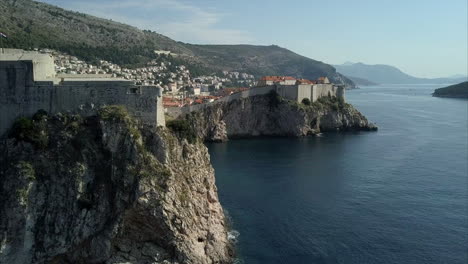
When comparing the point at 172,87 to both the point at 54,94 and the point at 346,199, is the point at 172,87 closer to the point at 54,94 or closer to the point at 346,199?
the point at 346,199

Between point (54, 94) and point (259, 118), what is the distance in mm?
45955

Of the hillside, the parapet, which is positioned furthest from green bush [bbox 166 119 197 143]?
the hillside

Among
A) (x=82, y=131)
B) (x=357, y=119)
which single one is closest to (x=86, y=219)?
(x=82, y=131)

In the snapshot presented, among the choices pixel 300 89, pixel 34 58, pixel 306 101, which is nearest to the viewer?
pixel 34 58

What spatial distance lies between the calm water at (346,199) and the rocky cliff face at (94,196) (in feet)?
17.6

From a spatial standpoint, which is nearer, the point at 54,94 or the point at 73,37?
the point at 54,94

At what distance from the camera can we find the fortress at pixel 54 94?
84.6 feet

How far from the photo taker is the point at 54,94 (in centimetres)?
2589

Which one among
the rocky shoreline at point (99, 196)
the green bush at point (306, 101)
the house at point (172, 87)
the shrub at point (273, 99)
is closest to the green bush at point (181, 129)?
the rocky shoreline at point (99, 196)

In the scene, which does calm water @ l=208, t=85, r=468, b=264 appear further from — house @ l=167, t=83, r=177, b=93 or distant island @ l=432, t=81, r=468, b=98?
distant island @ l=432, t=81, r=468, b=98

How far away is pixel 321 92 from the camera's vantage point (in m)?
79.9

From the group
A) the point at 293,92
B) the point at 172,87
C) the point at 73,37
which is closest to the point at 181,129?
the point at 293,92

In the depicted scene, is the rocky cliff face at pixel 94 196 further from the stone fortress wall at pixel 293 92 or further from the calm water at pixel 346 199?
the stone fortress wall at pixel 293 92

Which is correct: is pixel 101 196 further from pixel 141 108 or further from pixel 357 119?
pixel 357 119
